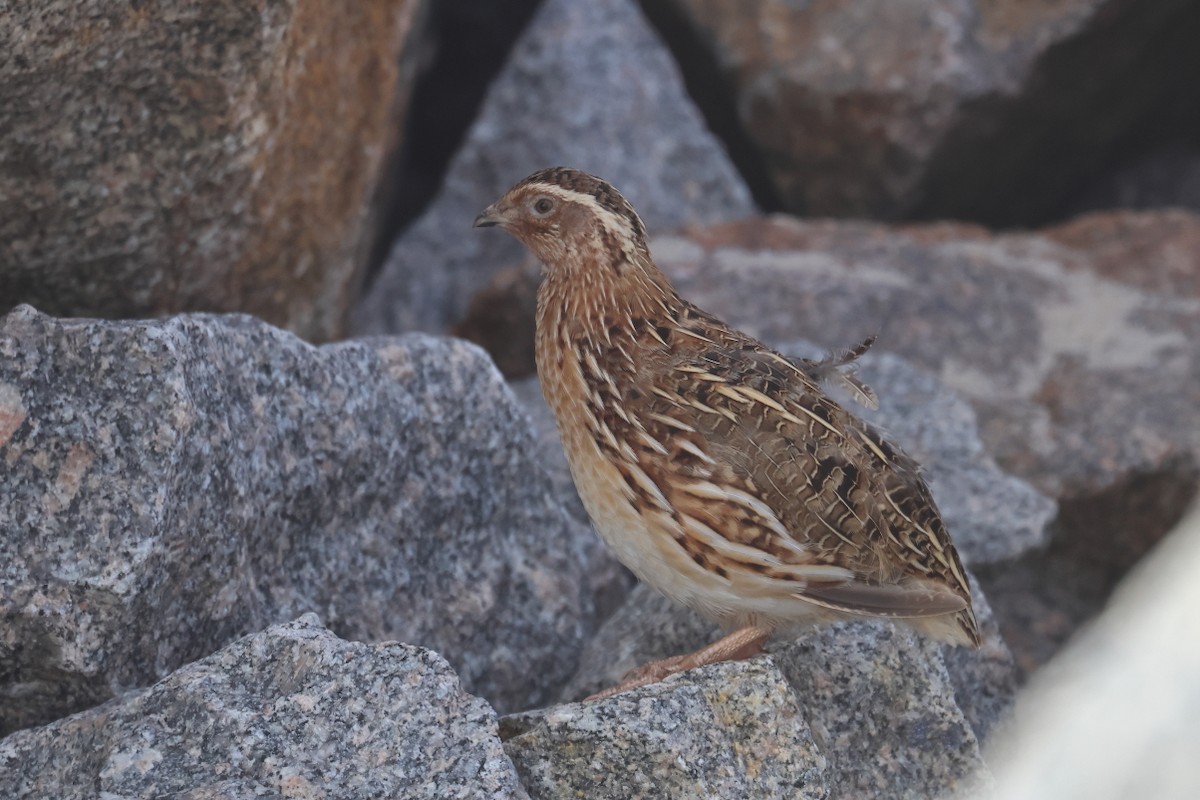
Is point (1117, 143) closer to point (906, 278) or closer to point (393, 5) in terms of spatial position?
point (906, 278)

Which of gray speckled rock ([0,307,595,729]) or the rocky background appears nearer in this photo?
the rocky background

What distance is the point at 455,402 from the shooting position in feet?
16.9

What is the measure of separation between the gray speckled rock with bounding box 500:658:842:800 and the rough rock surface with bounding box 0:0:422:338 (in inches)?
87.7

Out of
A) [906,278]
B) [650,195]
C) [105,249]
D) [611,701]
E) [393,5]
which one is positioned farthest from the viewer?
[650,195]

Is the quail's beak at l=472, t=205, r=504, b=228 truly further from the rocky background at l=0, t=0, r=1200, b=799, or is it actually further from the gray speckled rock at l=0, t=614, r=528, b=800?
the gray speckled rock at l=0, t=614, r=528, b=800

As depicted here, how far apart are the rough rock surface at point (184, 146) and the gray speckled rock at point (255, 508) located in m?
0.65

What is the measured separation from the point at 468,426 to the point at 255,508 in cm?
103

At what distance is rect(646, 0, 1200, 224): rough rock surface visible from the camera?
8828mm

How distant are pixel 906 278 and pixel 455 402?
11.7ft

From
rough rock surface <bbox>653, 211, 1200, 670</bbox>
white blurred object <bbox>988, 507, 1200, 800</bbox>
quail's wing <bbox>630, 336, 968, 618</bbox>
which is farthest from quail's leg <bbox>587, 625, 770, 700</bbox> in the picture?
rough rock surface <bbox>653, 211, 1200, 670</bbox>

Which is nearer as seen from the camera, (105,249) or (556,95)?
(105,249)

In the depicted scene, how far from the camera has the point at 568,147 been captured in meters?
8.62

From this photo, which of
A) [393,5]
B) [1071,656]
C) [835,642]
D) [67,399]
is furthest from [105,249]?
[1071,656]

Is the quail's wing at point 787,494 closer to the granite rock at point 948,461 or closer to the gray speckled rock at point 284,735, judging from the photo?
the gray speckled rock at point 284,735
